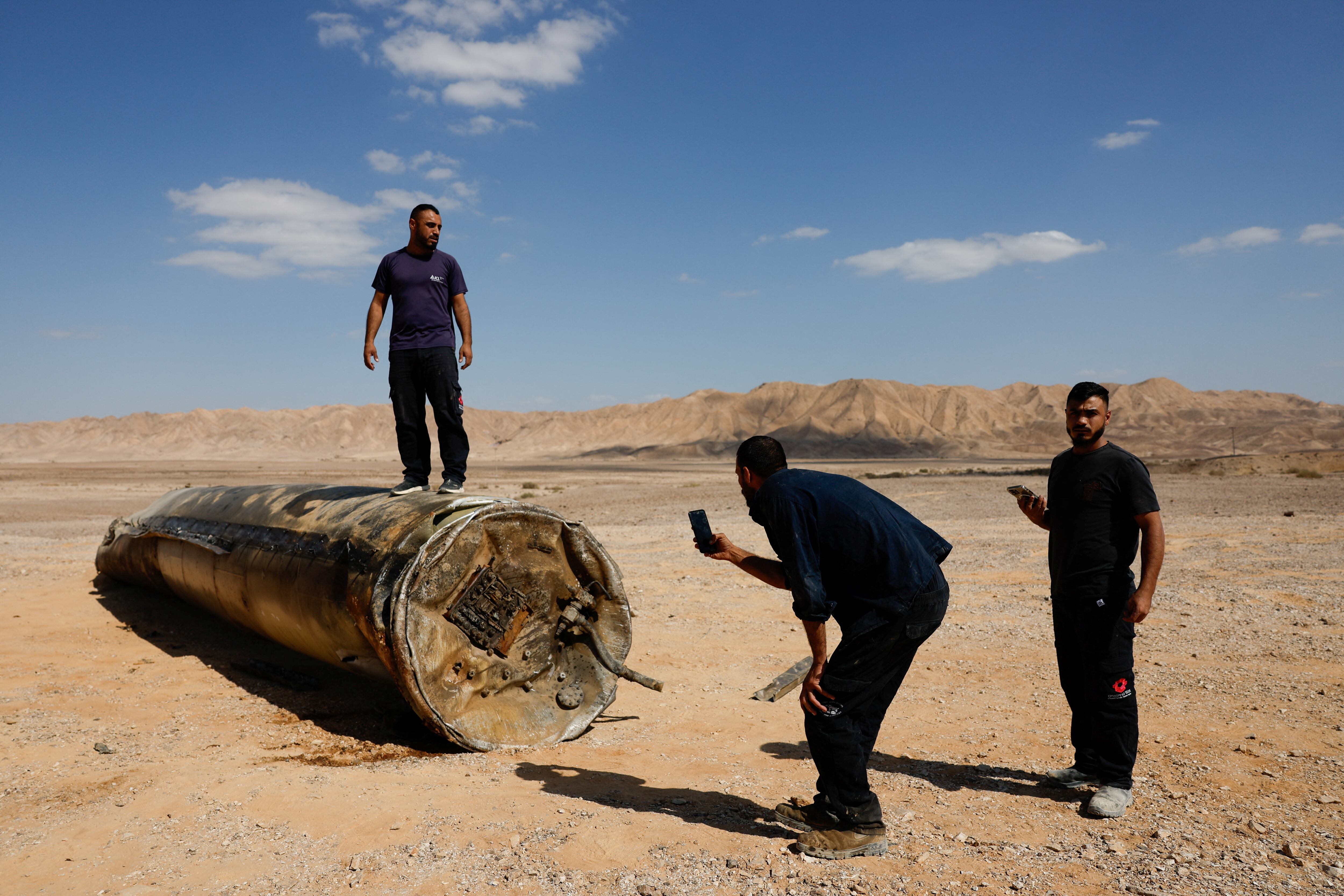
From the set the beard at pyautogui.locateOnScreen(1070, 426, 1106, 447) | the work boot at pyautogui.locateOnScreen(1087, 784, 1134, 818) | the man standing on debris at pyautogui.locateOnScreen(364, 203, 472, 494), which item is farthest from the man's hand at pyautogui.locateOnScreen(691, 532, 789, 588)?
the man standing on debris at pyautogui.locateOnScreen(364, 203, 472, 494)

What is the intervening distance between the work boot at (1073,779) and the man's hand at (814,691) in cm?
167

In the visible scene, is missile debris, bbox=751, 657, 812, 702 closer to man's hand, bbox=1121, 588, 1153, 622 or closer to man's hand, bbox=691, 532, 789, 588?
man's hand, bbox=691, 532, 789, 588

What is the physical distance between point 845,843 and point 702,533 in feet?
4.66

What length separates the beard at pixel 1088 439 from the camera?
414 cm

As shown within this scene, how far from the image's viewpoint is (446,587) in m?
4.82

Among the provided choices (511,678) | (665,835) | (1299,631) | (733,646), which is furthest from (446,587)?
(1299,631)

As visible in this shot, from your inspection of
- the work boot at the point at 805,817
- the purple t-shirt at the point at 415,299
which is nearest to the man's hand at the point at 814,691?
the work boot at the point at 805,817

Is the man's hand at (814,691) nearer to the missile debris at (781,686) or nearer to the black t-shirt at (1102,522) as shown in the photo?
the missile debris at (781,686)

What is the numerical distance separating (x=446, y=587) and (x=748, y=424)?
307 ft

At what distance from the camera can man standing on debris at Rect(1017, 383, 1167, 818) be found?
3.96 metres

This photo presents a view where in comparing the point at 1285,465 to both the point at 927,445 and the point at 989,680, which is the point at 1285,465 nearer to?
the point at 989,680

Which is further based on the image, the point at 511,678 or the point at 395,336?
the point at 395,336

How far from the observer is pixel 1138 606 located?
12.8 ft

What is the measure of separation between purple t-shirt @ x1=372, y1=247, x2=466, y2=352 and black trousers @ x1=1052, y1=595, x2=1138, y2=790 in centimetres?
437
